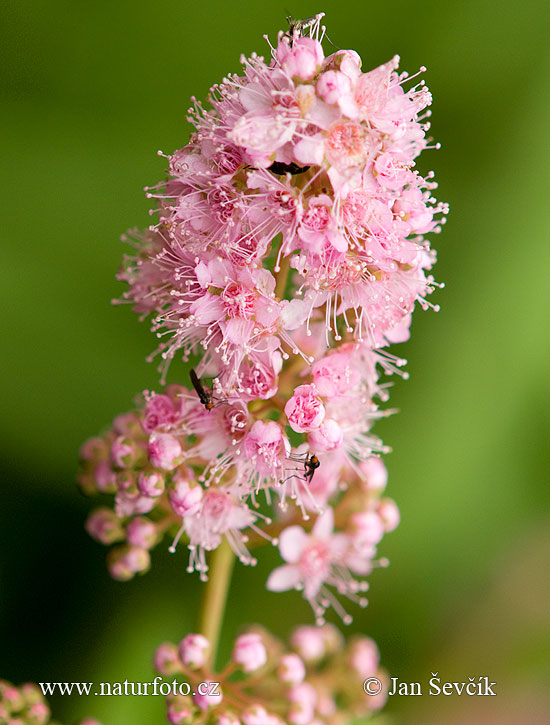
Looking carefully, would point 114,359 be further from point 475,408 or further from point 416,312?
point 475,408

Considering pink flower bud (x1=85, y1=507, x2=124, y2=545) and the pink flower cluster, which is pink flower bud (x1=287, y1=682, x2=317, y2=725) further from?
pink flower bud (x1=85, y1=507, x2=124, y2=545)

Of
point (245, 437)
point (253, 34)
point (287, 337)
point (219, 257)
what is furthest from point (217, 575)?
point (253, 34)

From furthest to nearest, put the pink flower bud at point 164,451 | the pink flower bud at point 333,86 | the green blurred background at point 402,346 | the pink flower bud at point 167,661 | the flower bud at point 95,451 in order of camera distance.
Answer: the green blurred background at point 402,346 < the flower bud at point 95,451 < the pink flower bud at point 167,661 < the pink flower bud at point 164,451 < the pink flower bud at point 333,86

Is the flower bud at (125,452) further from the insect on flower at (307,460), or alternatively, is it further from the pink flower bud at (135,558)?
the insect on flower at (307,460)

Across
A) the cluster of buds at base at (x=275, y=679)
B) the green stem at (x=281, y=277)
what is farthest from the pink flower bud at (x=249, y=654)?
the green stem at (x=281, y=277)

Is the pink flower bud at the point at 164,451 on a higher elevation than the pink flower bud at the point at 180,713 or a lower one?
higher

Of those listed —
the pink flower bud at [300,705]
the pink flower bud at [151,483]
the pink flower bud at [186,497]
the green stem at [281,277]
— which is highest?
the green stem at [281,277]
